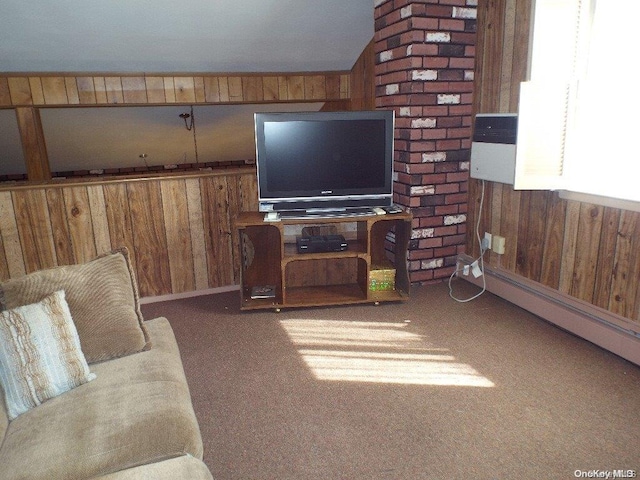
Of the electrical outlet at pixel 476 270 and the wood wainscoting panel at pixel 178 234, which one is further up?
the wood wainscoting panel at pixel 178 234

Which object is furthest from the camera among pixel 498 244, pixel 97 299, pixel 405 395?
pixel 498 244

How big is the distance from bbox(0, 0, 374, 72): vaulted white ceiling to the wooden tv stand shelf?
1.52 meters

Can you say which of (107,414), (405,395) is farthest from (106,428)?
(405,395)

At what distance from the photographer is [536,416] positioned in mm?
2021

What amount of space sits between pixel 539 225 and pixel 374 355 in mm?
1317

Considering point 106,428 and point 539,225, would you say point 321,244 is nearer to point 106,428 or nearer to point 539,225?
point 539,225

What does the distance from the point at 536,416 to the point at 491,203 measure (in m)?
1.67

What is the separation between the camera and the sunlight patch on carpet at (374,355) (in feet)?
7.70

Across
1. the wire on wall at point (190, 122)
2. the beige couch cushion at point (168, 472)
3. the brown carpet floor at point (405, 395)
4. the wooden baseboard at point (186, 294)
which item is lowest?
the brown carpet floor at point (405, 395)

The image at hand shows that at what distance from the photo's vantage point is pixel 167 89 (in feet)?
13.9

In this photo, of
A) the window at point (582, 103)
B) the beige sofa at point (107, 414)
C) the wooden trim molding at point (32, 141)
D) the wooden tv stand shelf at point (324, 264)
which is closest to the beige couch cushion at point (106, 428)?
the beige sofa at point (107, 414)

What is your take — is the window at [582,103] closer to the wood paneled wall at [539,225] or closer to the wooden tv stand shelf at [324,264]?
the wood paneled wall at [539,225]

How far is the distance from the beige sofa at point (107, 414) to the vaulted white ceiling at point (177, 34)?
2.20 metres

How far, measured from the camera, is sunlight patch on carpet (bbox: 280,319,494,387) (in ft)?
7.70
